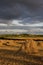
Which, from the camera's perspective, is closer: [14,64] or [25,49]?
[14,64]

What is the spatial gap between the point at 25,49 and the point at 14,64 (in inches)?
470

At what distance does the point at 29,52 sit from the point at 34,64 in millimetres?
9784

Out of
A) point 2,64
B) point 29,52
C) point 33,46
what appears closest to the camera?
point 2,64

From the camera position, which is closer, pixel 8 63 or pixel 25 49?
pixel 8 63

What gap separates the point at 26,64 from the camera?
1942 centimetres

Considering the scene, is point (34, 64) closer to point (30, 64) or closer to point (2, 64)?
point (30, 64)

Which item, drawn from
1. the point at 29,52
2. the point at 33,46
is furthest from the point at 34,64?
the point at 33,46

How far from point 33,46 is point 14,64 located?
42.9ft

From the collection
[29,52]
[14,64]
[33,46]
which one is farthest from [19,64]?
[33,46]

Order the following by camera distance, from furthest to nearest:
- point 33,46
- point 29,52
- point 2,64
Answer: point 33,46
point 29,52
point 2,64

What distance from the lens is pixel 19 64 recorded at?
765 inches

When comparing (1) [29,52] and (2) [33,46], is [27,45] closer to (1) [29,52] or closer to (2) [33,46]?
(2) [33,46]

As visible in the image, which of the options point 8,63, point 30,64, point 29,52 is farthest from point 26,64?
point 29,52

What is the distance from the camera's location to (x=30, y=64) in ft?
64.1
